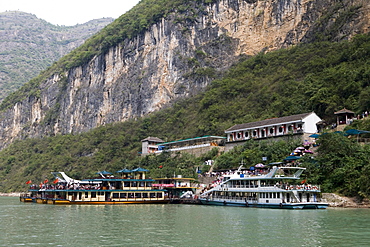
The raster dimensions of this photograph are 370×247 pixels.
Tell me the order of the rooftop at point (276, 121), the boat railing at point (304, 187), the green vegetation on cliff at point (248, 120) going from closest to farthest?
the boat railing at point (304, 187), the green vegetation on cliff at point (248, 120), the rooftop at point (276, 121)

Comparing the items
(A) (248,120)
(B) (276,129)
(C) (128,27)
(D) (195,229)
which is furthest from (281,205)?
(C) (128,27)

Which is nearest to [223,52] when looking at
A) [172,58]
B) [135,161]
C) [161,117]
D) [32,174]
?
[172,58]

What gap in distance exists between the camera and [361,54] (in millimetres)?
68500

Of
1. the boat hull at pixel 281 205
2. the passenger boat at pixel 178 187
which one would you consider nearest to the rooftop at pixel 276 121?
the passenger boat at pixel 178 187

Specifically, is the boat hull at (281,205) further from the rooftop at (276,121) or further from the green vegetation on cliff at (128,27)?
the green vegetation on cliff at (128,27)

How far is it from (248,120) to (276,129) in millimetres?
11764

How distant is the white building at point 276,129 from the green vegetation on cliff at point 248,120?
307 cm

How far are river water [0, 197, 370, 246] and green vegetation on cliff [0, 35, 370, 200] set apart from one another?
865 cm

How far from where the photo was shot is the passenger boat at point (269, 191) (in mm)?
42031

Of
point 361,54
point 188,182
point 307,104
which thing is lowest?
point 188,182

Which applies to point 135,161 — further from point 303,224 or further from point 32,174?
point 303,224

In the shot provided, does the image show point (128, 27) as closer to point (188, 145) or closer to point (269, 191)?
point (188, 145)

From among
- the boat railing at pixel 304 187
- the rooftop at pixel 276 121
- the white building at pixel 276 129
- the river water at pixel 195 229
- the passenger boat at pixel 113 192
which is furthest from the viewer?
the rooftop at pixel 276 121

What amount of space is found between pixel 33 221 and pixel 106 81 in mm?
90487
